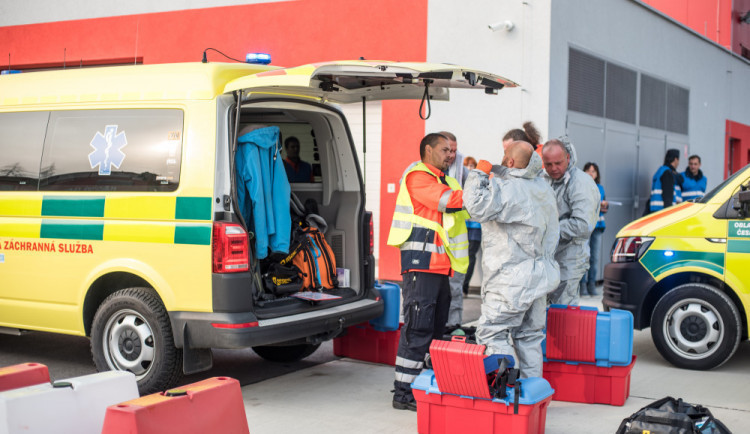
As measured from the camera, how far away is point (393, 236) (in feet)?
19.2

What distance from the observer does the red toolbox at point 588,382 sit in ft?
19.6

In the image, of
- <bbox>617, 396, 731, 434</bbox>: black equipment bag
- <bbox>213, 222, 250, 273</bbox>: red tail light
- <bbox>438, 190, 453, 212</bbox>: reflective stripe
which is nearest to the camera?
<bbox>617, 396, 731, 434</bbox>: black equipment bag

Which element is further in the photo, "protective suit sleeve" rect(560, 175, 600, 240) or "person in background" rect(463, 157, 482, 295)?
"person in background" rect(463, 157, 482, 295)

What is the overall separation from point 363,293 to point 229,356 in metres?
1.65

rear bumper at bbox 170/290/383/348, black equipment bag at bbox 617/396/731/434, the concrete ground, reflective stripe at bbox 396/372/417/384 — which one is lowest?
the concrete ground

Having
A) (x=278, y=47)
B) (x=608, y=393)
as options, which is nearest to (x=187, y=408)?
(x=608, y=393)

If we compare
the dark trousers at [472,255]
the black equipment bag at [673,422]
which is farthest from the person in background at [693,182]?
the black equipment bag at [673,422]

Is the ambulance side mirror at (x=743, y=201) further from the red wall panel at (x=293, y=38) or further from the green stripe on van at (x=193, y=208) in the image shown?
the red wall panel at (x=293, y=38)

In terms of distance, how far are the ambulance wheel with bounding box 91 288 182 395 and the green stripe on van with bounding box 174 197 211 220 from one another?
0.63m

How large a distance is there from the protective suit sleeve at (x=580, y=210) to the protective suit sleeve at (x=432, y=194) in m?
1.22

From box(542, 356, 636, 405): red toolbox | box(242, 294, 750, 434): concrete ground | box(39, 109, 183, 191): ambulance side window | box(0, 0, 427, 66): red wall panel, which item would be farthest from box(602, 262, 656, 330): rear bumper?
box(0, 0, 427, 66): red wall panel

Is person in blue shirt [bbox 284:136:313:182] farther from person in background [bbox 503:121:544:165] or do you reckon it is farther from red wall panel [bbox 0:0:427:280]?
red wall panel [bbox 0:0:427:280]

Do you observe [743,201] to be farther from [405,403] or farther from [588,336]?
[405,403]

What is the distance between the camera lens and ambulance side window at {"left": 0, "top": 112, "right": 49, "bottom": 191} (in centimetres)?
655
